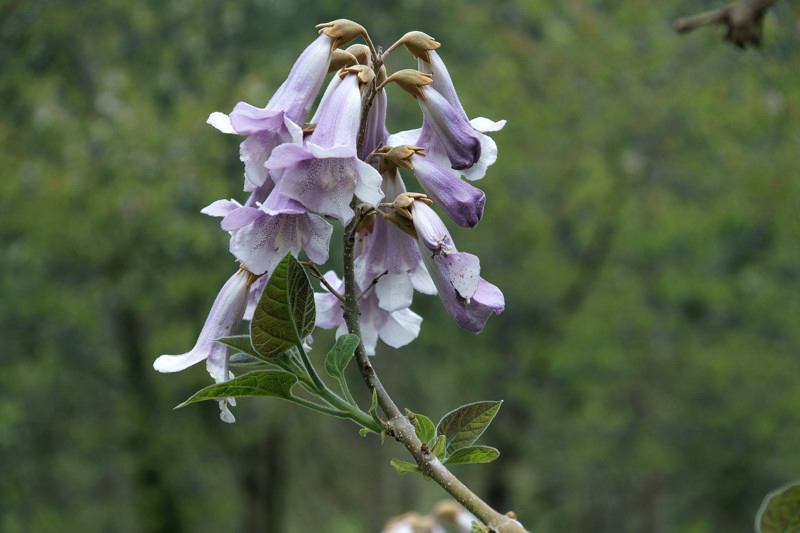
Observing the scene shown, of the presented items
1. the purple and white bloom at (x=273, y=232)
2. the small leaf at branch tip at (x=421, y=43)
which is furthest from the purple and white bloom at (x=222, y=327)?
the small leaf at branch tip at (x=421, y=43)

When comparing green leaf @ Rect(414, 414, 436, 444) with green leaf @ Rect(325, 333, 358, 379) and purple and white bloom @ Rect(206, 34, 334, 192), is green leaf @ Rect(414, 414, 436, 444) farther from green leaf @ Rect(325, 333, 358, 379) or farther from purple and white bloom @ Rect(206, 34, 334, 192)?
purple and white bloom @ Rect(206, 34, 334, 192)

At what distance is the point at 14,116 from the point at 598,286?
9.92m

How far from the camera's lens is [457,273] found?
132cm

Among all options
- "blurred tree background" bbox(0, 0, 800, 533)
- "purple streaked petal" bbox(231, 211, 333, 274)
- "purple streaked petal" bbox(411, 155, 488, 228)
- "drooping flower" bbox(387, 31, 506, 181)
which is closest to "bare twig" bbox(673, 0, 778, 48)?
"drooping flower" bbox(387, 31, 506, 181)

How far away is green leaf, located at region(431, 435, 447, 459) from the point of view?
122cm

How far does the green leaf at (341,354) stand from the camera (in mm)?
1231

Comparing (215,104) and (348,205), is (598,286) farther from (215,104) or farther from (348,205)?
(348,205)

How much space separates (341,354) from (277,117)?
0.39 m

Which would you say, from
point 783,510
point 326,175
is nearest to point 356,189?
point 326,175

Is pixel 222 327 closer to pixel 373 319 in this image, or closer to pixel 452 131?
pixel 373 319

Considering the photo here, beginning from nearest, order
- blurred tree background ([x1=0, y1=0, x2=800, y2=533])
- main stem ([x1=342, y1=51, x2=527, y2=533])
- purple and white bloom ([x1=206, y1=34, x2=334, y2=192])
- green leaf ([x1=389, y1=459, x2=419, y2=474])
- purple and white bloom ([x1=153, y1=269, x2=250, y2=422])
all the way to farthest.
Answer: main stem ([x1=342, y1=51, x2=527, y2=533]) → green leaf ([x1=389, y1=459, x2=419, y2=474]) → purple and white bloom ([x1=206, y1=34, x2=334, y2=192]) → purple and white bloom ([x1=153, y1=269, x2=250, y2=422]) → blurred tree background ([x1=0, y1=0, x2=800, y2=533])

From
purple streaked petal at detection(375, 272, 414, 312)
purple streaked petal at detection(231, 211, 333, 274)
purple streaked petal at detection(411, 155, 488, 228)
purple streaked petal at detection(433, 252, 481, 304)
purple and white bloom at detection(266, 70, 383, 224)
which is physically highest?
purple and white bloom at detection(266, 70, 383, 224)

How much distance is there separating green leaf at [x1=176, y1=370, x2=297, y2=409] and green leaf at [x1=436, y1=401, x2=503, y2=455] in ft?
0.80

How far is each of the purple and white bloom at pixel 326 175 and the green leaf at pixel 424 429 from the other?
32 centimetres
